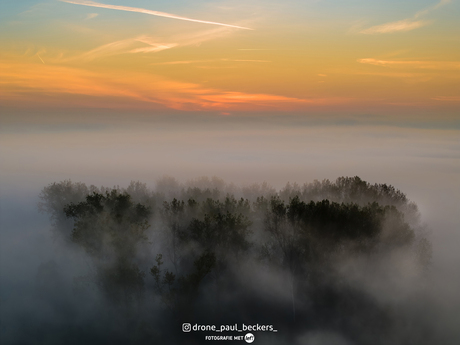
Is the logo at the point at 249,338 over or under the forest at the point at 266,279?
under

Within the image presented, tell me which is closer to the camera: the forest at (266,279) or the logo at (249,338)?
the logo at (249,338)

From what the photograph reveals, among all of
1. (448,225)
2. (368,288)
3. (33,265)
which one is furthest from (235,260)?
(448,225)

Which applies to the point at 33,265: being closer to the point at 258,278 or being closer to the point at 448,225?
the point at 258,278

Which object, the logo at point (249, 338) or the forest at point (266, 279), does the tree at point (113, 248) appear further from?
the logo at point (249, 338)

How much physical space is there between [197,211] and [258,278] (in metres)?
12.2

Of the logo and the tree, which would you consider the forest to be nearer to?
the tree

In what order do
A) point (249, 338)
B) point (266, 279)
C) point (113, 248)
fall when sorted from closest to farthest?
1. point (249, 338)
2. point (113, 248)
3. point (266, 279)

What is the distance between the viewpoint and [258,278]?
48344mm

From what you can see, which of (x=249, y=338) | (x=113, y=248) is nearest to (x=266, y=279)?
(x=249, y=338)

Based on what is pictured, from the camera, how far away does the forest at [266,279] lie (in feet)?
141

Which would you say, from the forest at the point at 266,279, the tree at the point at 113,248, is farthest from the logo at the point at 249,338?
the tree at the point at 113,248

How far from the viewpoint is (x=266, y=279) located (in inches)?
1898

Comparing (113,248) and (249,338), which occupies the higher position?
(113,248)

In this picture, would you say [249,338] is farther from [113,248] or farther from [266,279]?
[113,248]
